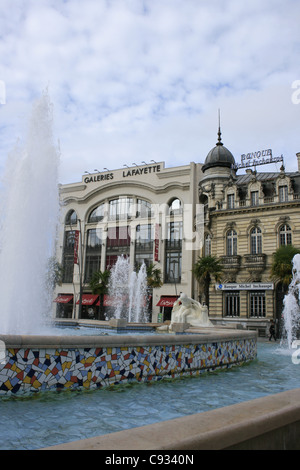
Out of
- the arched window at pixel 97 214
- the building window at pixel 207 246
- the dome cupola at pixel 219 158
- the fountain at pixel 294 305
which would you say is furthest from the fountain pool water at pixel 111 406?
the arched window at pixel 97 214

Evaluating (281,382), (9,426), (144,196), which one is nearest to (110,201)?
(144,196)

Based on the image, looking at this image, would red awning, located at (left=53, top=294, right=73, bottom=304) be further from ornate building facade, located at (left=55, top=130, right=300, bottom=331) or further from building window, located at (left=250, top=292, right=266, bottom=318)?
building window, located at (left=250, top=292, right=266, bottom=318)

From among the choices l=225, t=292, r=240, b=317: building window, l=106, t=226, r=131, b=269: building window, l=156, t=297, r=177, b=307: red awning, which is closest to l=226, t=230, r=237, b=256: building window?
l=225, t=292, r=240, b=317: building window

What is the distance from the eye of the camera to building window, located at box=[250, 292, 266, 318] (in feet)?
117

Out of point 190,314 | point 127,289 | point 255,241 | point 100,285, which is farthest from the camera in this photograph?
point 127,289

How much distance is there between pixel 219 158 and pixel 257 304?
53.8 ft

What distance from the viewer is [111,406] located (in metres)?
6.15

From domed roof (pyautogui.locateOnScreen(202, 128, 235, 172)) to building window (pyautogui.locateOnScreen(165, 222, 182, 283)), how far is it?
7504 millimetres

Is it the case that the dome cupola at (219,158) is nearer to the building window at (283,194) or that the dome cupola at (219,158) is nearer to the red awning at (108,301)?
the building window at (283,194)

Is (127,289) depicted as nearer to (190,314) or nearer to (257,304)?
(257,304)

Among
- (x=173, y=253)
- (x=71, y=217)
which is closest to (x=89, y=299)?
(x=173, y=253)

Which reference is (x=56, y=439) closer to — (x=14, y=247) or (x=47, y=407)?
(x=47, y=407)

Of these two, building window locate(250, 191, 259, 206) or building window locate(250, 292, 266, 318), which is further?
building window locate(250, 191, 259, 206)

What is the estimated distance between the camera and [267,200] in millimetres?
37219
